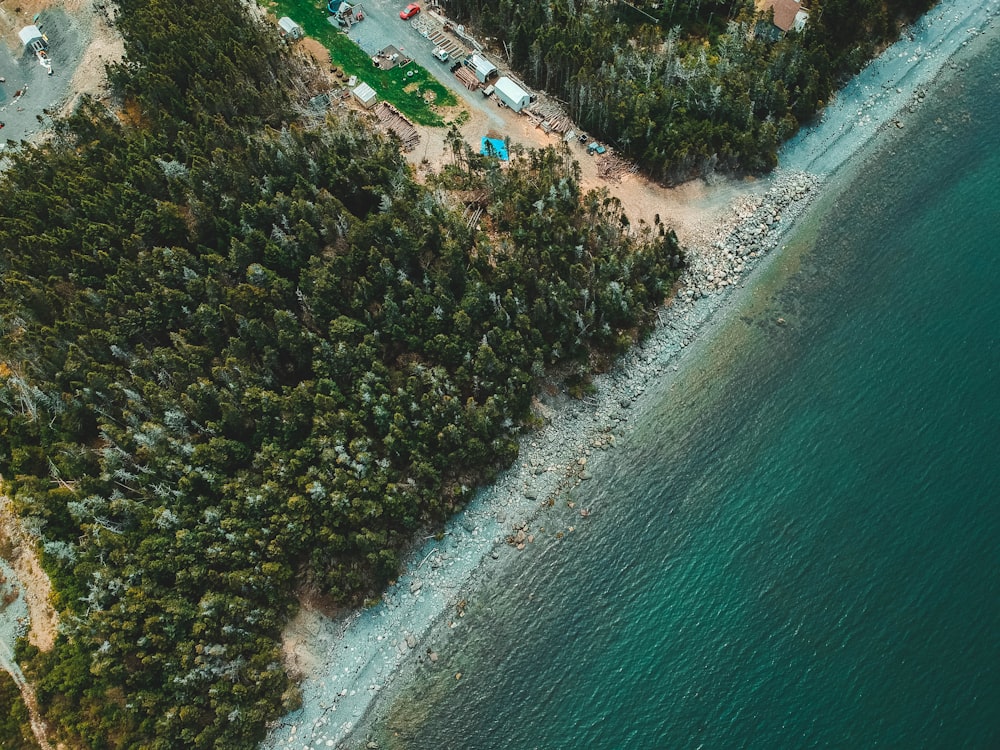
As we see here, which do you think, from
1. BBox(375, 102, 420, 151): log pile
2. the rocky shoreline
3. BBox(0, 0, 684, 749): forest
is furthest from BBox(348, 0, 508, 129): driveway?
the rocky shoreline

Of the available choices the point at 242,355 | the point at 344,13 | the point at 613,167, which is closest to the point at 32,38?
the point at 344,13

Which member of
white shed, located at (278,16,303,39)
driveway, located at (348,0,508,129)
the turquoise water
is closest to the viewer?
the turquoise water

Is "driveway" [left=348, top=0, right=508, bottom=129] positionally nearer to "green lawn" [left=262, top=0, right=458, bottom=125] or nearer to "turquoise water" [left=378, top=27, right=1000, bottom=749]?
"green lawn" [left=262, top=0, right=458, bottom=125]

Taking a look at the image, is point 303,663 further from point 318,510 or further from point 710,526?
point 710,526

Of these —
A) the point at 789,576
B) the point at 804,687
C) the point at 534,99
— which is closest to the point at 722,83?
the point at 534,99

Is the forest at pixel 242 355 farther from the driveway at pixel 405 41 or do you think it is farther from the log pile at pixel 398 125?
the driveway at pixel 405 41
